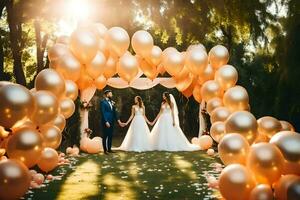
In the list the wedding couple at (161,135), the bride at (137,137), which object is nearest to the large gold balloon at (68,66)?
the wedding couple at (161,135)

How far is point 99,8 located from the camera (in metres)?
13.7

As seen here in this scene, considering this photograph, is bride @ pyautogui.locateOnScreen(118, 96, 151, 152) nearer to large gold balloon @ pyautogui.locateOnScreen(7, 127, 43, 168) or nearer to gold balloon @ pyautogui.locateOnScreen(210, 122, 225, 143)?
gold balloon @ pyautogui.locateOnScreen(210, 122, 225, 143)

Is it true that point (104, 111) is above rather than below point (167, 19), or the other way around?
below

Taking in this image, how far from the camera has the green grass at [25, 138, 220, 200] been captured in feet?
21.5

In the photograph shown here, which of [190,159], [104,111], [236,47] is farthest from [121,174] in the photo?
[236,47]

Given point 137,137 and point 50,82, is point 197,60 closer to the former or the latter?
point 137,137

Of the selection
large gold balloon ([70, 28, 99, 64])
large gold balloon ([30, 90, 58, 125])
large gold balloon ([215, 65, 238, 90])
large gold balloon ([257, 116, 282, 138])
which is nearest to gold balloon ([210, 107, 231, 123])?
large gold balloon ([215, 65, 238, 90])

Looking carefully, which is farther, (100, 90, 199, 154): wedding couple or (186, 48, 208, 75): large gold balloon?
(100, 90, 199, 154): wedding couple

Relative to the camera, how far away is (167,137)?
1318cm

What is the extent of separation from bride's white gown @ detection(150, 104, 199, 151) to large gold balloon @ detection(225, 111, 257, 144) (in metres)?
6.27

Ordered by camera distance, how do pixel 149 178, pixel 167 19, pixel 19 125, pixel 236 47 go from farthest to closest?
pixel 236 47
pixel 167 19
pixel 149 178
pixel 19 125

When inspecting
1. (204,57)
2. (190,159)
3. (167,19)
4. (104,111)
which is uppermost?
(167,19)

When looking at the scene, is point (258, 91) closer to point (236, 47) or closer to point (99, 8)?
point (99, 8)

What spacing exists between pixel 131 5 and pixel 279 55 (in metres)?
5.51
